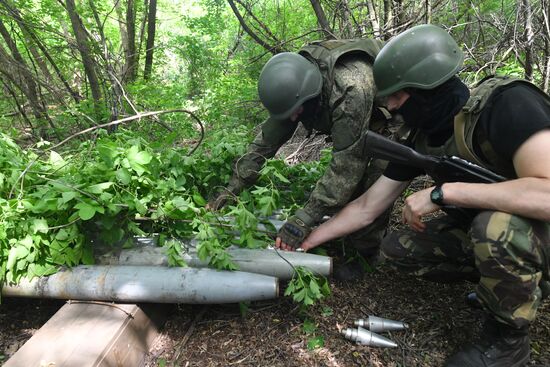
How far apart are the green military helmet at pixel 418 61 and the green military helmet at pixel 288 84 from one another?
0.58m

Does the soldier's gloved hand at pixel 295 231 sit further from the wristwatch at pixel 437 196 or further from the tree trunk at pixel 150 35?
the tree trunk at pixel 150 35

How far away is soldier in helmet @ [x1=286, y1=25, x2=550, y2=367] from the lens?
1.86 meters

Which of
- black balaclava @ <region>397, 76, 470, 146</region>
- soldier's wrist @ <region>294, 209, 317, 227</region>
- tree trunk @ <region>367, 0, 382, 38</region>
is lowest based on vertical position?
soldier's wrist @ <region>294, 209, 317, 227</region>

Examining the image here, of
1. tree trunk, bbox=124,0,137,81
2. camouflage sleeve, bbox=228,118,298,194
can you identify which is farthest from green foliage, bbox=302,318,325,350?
tree trunk, bbox=124,0,137,81

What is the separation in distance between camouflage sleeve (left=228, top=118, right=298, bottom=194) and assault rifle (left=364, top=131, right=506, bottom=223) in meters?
1.14

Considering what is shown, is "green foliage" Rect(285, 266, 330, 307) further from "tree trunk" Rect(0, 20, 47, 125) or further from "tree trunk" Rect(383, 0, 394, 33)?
"tree trunk" Rect(0, 20, 47, 125)

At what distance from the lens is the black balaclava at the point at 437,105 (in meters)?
2.30

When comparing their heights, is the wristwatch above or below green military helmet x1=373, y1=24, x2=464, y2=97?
below

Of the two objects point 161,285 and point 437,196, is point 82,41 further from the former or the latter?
point 437,196

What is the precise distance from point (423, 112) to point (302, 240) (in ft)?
3.70

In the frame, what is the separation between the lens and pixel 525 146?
1.82 meters

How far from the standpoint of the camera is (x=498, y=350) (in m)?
2.09

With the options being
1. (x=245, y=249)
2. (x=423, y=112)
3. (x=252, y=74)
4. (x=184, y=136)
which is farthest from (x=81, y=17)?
(x=423, y=112)

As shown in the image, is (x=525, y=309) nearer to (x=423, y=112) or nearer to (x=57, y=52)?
(x=423, y=112)
